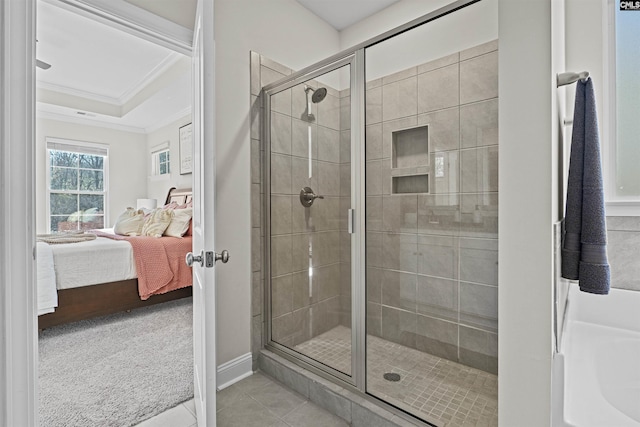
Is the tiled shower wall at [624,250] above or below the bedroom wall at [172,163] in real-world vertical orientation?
below

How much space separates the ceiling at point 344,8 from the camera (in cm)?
250

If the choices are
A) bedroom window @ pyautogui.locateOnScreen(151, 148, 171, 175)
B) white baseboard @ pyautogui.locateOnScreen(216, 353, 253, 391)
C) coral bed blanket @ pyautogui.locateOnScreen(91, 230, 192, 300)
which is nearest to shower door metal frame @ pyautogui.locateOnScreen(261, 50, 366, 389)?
white baseboard @ pyautogui.locateOnScreen(216, 353, 253, 391)

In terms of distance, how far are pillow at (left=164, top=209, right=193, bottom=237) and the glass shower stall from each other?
2218mm

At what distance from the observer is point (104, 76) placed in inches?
176

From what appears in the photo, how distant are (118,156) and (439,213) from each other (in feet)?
21.1

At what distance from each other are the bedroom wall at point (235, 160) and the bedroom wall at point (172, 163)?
3246 mm

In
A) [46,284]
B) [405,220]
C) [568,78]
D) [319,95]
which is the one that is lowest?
[46,284]

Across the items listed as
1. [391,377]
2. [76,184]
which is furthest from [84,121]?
[391,377]

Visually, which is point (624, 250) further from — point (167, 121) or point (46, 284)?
point (167, 121)

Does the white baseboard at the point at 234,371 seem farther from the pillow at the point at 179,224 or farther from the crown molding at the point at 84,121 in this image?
the crown molding at the point at 84,121

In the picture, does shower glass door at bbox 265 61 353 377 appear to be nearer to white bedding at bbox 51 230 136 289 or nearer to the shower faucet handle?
the shower faucet handle

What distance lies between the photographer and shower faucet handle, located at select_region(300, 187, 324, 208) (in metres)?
2.04

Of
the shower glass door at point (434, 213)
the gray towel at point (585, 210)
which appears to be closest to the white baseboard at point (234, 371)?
the shower glass door at point (434, 213)

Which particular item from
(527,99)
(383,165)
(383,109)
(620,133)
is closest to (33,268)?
(527,99)
